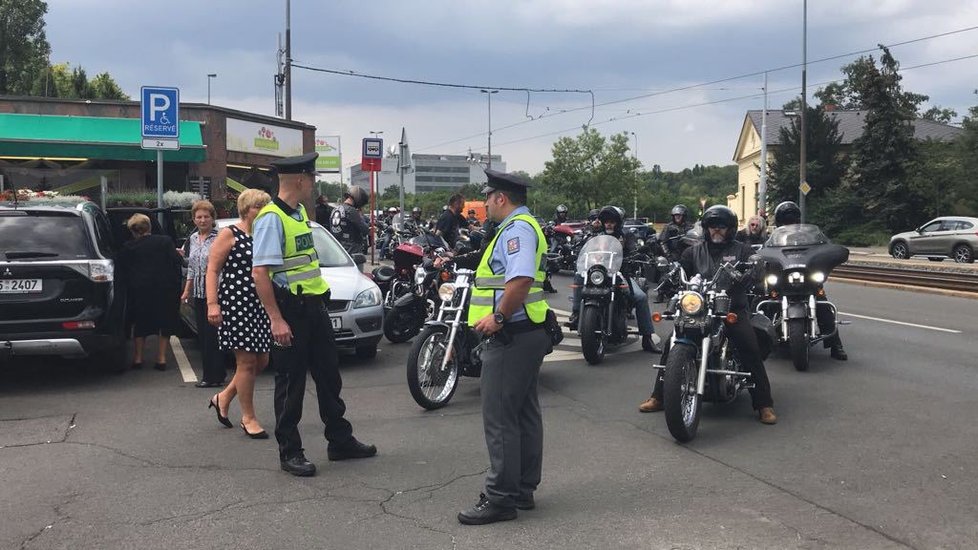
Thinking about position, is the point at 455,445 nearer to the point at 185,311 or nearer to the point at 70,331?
the point at 70,331

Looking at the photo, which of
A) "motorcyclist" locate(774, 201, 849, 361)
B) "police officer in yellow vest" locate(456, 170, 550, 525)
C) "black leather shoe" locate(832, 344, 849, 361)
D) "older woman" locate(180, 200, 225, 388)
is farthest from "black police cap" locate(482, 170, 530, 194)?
"black leather shoe" locate(832, 344, 849, 361)

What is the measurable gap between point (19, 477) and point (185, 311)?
15.4 ft

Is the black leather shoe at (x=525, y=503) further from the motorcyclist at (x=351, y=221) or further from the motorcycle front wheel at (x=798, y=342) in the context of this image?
the motorcyclist at (x=351, y=221)

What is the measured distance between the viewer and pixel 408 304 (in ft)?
32.6

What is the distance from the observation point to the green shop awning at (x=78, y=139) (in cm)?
2558

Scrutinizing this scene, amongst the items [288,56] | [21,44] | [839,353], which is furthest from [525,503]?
[21,44]

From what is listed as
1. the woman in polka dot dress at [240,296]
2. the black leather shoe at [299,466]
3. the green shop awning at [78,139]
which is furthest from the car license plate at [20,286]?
the green shop awning at [78,139]

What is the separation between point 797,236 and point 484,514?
6.08 m

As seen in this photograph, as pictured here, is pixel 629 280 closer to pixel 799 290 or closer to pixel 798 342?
pixel 799 290

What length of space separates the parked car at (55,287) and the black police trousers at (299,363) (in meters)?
3.26

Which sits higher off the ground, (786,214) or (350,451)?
(786,214)

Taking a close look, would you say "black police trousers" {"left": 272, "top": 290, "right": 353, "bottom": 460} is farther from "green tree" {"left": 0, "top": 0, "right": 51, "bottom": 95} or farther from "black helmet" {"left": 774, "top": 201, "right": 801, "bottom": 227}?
"green tree" {"left": 0, "top": 0, "right": 51, "bottom": 95}

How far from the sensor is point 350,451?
540 cm

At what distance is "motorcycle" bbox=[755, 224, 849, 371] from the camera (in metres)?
8.38
